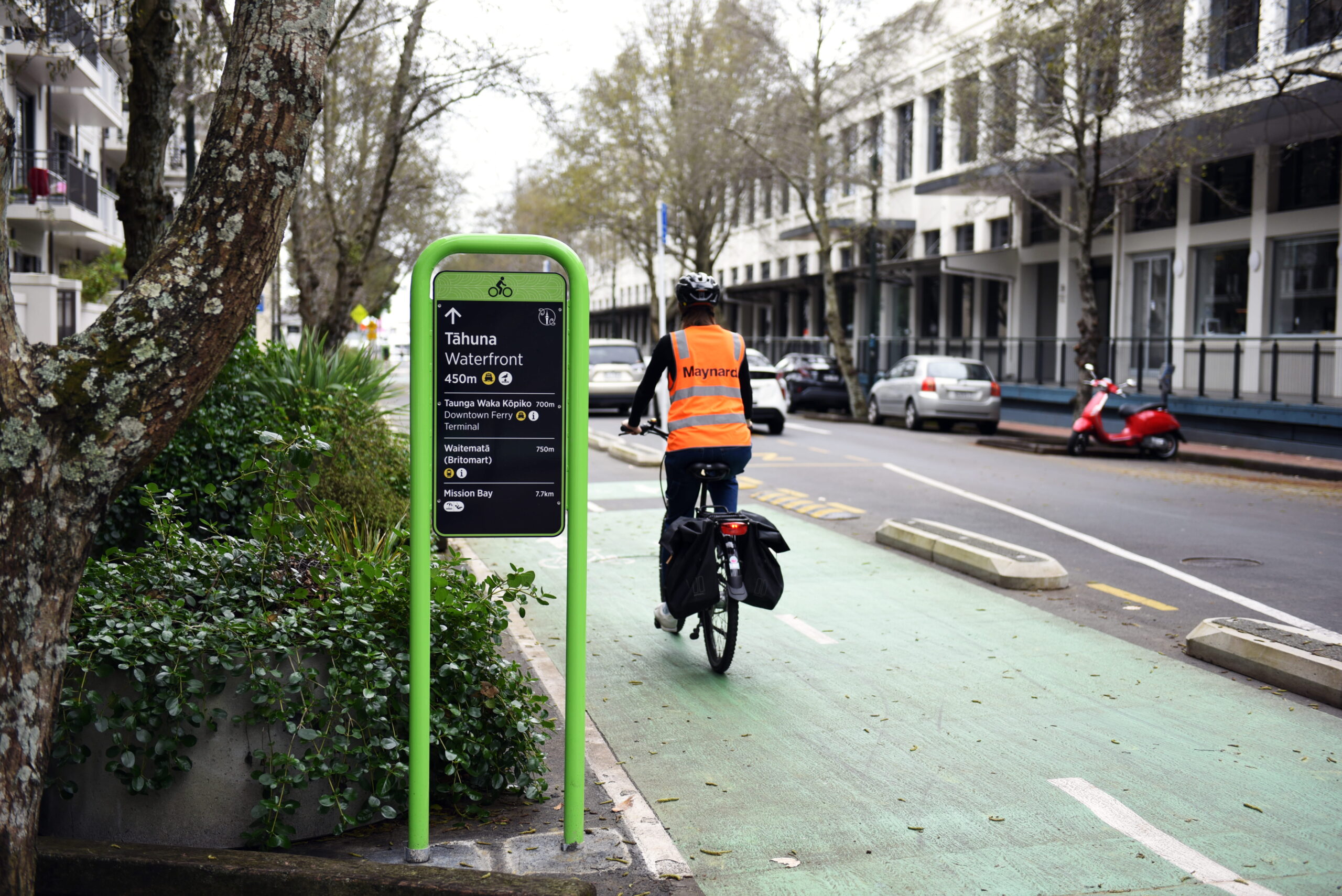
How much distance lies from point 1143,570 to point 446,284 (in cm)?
720

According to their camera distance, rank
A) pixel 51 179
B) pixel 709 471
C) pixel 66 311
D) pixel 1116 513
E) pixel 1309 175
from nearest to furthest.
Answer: pixel 709 471 < pixel 1116 513 < pixel 1309 175 < pixel 51 179 < pixel 66 311

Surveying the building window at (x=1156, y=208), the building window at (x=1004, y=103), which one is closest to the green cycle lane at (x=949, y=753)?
the building window at (x=1004, y=103)

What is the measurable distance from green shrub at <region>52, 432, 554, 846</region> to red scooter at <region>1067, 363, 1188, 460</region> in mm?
17417

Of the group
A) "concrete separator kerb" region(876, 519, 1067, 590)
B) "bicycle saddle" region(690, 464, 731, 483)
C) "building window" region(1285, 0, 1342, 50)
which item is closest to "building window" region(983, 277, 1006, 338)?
"building window" region(1285, 0, 1342, 50)

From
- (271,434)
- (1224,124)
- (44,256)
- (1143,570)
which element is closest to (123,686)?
(271,434)

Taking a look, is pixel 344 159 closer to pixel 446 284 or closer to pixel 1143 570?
pixel 1143 570

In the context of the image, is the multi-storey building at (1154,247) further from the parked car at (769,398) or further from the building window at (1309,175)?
the parked car at (769,398)

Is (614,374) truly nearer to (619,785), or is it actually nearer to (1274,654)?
(1274,654)

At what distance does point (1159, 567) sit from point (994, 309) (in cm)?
2760

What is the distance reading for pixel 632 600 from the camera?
8719mm

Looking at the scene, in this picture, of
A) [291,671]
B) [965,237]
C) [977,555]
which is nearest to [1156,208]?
[965,237]

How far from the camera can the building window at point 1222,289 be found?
25984mm

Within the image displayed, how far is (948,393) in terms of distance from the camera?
87.5ft

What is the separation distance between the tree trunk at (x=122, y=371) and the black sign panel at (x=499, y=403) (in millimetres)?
638
